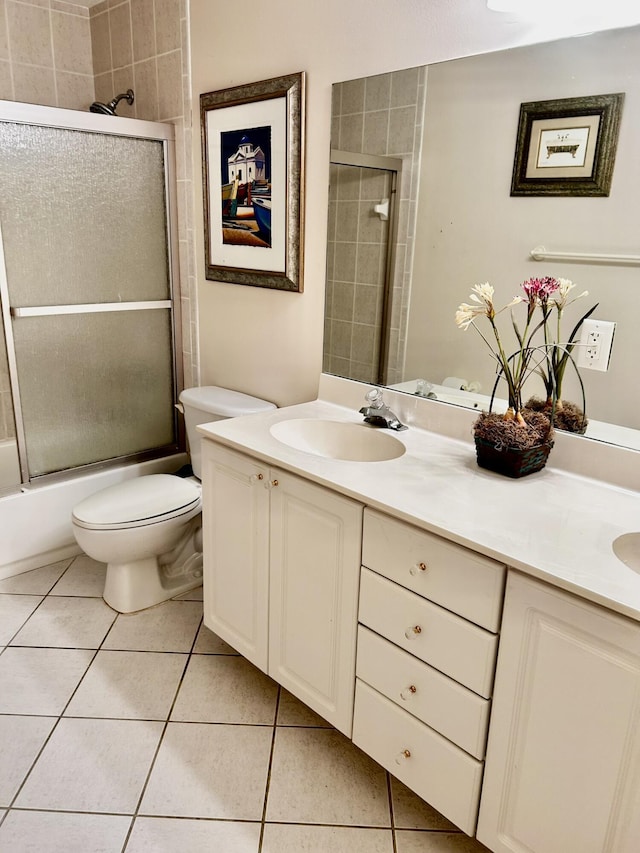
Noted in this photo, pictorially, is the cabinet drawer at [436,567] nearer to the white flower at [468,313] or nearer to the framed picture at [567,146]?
the white flower at [468,313]

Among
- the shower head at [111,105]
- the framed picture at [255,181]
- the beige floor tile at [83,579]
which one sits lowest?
the beige floor tile at [83,579]

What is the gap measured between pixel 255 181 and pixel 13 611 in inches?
68.9

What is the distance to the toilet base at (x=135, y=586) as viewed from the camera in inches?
89.7

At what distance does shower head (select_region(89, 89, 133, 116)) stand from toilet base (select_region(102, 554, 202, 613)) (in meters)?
1.75

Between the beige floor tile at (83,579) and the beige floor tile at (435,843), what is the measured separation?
1.41 metres

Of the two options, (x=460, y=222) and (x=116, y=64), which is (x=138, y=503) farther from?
(x=116, y=64)

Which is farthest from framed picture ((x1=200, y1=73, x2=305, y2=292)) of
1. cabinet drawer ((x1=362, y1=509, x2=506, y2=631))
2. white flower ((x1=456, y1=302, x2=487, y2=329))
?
cabinet drawer ((x1=362, y1=509, x2=506, y2=631))

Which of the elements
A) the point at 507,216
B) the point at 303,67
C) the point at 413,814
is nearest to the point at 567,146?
the point at 507,216

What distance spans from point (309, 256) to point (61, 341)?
3.45ft

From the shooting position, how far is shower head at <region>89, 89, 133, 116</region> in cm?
257

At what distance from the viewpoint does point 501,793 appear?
126 centimetres

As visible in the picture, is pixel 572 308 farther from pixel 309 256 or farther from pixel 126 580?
pixel 126 580

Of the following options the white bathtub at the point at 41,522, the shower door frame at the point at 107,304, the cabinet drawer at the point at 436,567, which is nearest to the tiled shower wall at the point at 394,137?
the cabinet drawer at the point at 436,567

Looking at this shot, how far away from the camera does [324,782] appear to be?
1.63 metres
